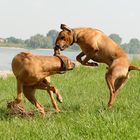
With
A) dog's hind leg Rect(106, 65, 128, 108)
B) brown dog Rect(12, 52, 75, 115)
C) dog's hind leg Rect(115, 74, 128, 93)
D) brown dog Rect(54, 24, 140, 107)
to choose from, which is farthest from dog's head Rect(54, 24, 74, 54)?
dog's hind leg Rect(115, 74, 128, 93)

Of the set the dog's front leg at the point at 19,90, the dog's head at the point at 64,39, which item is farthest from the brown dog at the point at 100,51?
the dog's front leg at the point at 19,90

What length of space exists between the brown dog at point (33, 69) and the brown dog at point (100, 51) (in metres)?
0.66

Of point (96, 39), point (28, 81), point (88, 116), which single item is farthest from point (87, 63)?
point (88, 116)

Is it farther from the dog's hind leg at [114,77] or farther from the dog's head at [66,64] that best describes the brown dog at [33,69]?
the dog's hind leg at [114,77]

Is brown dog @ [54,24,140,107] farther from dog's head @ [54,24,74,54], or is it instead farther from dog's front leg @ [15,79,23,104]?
dog's front leg @ [15,79,23,104]

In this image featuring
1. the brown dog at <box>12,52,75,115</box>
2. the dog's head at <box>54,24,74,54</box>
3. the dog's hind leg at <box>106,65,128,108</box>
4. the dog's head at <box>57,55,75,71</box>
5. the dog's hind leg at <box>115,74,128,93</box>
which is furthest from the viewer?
the dog's hind leg at <box>115,74,128,93</box>

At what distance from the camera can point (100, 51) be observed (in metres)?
8.84

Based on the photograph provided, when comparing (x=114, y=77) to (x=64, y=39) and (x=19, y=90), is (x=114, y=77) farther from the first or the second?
(x=19, y=90)

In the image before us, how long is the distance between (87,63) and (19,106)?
175 cm

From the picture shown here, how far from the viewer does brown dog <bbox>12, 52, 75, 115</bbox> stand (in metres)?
7.43

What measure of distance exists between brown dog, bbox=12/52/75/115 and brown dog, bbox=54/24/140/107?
660 millimetres

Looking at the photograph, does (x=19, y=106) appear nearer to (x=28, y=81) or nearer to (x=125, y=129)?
(x=28, y=81)

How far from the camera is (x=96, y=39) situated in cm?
874

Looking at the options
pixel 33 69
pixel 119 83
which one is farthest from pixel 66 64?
pixel 119 83
